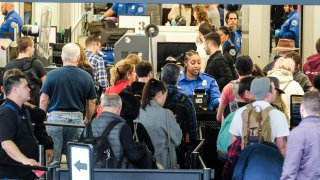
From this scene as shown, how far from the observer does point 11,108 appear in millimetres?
7973

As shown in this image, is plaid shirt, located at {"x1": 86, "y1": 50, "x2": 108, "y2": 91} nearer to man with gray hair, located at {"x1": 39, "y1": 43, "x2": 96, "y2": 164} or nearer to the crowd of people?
the crowd of people

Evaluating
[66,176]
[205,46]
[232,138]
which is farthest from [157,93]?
[205,46]

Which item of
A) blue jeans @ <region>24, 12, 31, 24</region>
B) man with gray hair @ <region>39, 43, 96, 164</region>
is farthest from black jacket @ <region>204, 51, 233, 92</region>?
blue jeans @ <region>24, 12, 31, 24</region>

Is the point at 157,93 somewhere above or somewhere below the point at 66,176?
above

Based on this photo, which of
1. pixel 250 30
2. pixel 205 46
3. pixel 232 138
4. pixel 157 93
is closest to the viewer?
pixel 232 138

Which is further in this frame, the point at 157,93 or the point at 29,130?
the point at 157,93

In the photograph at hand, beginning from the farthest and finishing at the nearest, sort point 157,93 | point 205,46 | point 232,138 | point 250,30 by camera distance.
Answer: point 250,30 < point 205,46 < point 157,93 < point 232,138

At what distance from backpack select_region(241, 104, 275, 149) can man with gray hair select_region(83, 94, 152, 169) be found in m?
0.79

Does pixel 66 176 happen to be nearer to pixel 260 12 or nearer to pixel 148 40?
pixel 148 40

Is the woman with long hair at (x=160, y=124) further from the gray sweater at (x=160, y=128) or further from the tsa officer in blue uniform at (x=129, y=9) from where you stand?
the tsa officer in blue uniform at (x=129, y=9)

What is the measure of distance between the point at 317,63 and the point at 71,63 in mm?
3560

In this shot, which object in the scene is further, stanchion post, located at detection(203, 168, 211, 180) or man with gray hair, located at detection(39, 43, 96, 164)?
man with gray hair, located at detection(39, 43, 96, 164)

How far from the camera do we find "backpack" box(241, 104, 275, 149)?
26.1 feet

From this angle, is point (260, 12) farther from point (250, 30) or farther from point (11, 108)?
point (11, 108)
